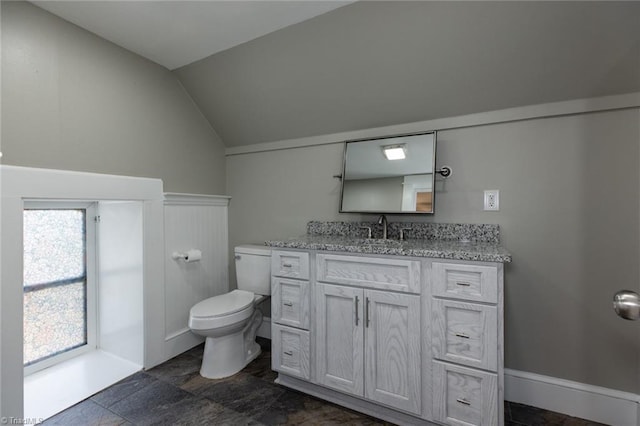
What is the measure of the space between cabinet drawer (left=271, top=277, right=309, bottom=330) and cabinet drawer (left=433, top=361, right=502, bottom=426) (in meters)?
0.76

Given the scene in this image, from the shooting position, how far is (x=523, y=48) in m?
1.53

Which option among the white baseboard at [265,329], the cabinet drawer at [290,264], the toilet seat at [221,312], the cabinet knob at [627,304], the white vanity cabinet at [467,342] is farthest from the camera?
the white baseboard at [265,329]

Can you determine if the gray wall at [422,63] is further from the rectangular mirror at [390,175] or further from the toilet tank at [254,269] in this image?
the toilet tank at [254,269]

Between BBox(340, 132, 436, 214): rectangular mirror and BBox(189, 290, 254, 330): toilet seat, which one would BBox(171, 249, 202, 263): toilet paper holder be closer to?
BBox(189, 290, 254, 330): toilet seat

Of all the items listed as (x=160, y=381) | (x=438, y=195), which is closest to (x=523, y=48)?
(x=438, y=195)

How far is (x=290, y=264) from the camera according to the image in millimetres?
1841

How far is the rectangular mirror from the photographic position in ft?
6.29

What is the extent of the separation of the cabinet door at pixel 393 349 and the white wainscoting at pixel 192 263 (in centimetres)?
155

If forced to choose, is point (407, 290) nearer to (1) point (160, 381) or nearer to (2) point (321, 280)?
(2) point (321, 280)

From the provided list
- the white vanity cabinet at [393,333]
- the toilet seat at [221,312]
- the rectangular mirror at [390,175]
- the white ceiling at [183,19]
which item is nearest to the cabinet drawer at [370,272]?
the white vanity cabinet at [393,333]

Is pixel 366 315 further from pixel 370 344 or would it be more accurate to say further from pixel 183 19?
pixel 183 19

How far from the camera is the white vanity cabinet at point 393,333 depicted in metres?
1.37

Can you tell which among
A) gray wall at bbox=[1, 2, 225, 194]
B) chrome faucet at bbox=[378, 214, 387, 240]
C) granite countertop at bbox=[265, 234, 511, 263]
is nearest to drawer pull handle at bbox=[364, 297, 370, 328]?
granite countertop at bbox=[265, 234, 511, 263]

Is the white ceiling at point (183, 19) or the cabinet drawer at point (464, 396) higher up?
the white ceiling at point (183, 19)
